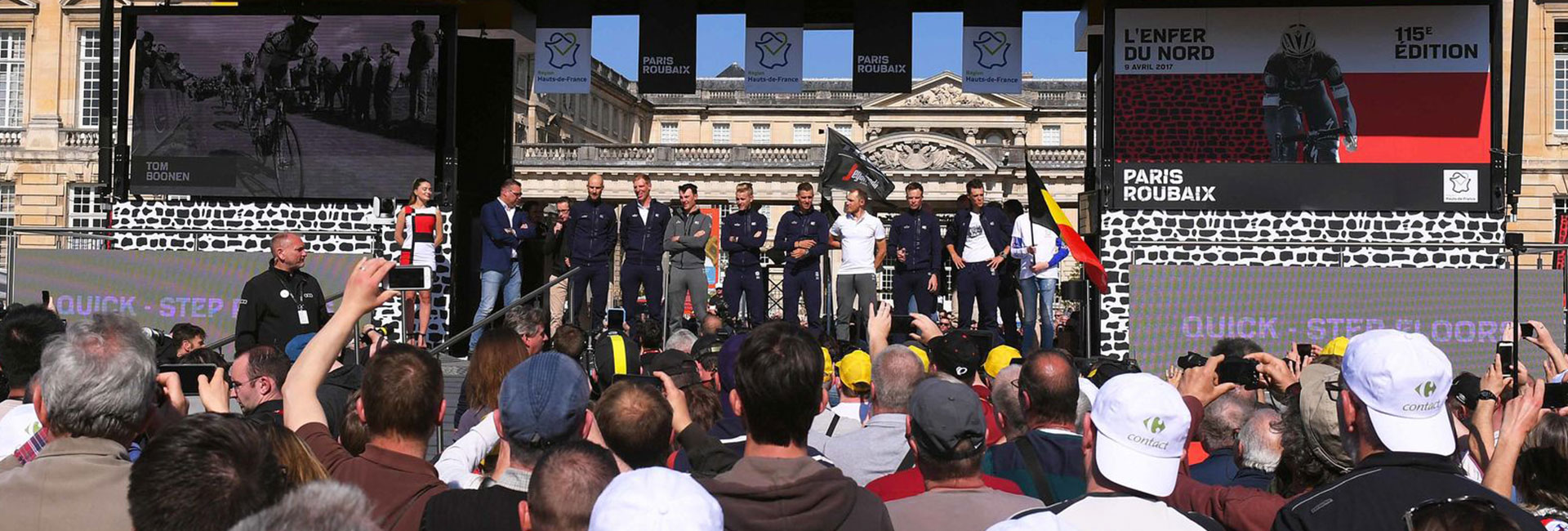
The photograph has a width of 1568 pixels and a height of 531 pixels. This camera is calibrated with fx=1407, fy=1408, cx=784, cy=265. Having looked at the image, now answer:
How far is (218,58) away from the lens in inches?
636

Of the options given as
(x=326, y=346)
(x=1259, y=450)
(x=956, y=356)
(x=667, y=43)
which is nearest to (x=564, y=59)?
(x=667, y=43)

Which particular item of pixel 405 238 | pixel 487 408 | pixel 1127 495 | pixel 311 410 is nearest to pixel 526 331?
pixel 487 408

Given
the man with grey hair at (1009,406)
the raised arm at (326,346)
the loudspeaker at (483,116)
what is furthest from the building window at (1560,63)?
the raised arm at (326,346)

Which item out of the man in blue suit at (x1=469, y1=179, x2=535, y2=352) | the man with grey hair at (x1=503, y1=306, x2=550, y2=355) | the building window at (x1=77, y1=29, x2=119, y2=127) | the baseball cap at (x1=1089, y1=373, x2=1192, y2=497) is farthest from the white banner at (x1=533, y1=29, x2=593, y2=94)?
the building window at (x1=77, y1=29, x2=119, y2=127)

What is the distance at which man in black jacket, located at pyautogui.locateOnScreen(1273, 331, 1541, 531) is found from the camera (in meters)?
3.42

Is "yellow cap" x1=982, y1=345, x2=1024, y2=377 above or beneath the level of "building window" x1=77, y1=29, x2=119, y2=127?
beneath

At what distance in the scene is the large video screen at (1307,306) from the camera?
13609 mm

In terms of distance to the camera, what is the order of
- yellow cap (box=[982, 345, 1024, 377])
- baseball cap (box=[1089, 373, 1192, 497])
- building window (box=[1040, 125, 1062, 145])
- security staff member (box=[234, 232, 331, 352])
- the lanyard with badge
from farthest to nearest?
building window (box=[1040, 125, 1062, 145]) → the lanyard with badge → security staff member (box=[234, 232, 331, 352]) → yellow cap (box=[982, 345, 1024, 377]) → baseball cap (box=[1089, 373, 1192, 497])

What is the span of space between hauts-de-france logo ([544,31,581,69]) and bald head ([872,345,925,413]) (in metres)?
11.9

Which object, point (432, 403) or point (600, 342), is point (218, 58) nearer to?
point (600, 342)

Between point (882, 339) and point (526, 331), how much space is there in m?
2.03

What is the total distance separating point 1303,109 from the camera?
15.1 metres

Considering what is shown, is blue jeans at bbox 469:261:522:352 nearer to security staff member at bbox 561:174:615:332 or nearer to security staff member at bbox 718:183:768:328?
security staff member at bbox 561:174:615:332

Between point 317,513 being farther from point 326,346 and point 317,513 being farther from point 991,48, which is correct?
point 991,48
